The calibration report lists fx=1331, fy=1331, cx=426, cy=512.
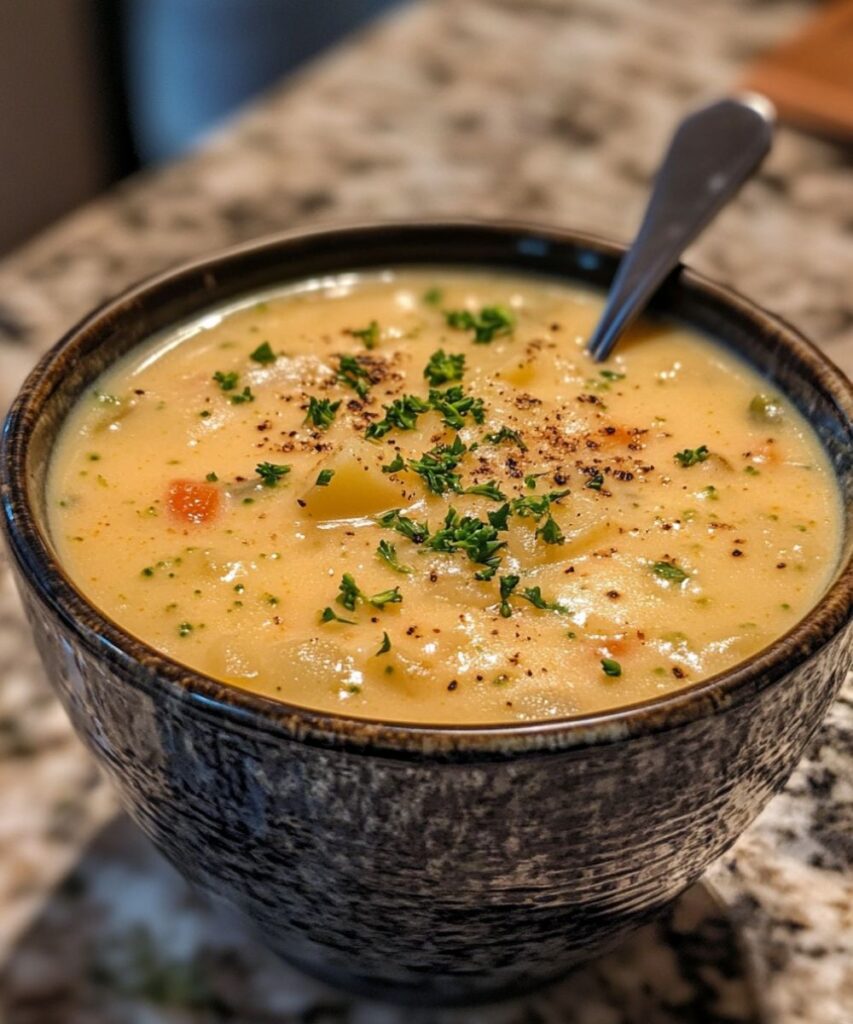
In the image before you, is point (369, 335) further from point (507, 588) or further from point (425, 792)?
point (425, 792)

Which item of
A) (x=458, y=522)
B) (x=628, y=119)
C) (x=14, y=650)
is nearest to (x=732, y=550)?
(x=458, y=522)

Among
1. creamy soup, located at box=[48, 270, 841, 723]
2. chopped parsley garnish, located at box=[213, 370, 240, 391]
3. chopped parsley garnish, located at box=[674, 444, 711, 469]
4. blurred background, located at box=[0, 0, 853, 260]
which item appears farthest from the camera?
blurred background, located at box=[0, 0, 853, 260]

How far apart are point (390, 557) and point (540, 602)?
13 centimetres

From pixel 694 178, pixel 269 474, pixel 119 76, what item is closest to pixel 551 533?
pixel 269 474

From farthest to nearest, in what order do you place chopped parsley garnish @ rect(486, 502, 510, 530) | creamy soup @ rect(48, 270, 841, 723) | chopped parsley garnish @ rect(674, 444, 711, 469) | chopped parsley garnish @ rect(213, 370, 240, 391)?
1. chopped parsley garnish @ rect(213, 370, 240, 391)
2. chopped parsley garnish @ rect(674, 444, 711, 469)
3. chopped parsley garnish @ rect(486, 502, 510, 530)
4. creamy soup @ rect(48, 270, 841, 723)

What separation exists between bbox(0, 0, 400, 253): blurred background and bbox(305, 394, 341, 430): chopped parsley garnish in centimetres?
229

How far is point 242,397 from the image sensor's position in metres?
1.25

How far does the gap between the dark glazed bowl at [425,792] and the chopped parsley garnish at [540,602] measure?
19cm

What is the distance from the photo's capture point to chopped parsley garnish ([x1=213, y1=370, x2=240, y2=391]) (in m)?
1.27

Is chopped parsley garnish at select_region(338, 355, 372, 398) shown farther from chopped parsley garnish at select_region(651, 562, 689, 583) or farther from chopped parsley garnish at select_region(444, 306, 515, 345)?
chopped parsley garnish at select_region(651, 562, 689, 583)

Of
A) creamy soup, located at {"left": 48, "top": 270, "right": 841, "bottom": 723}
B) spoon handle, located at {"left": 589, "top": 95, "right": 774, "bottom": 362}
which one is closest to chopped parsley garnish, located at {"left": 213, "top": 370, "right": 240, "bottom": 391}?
creamy soup, located at {"left": 48, "top": 270, "right": 841, "bottom": 723}

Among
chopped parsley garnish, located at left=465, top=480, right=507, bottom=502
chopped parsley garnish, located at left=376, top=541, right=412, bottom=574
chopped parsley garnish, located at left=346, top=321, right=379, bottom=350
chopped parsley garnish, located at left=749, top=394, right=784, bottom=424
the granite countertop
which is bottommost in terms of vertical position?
the granite countertop

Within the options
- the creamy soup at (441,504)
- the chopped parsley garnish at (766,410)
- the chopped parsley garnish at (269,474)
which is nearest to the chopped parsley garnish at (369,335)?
the creamy soup at (441,504)

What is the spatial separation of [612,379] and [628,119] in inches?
48.8
